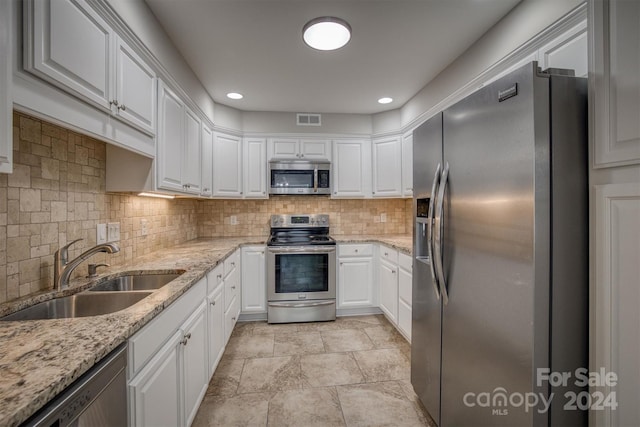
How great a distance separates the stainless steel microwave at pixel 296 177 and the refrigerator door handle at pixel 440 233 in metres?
2.03

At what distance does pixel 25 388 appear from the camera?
22.7 inches

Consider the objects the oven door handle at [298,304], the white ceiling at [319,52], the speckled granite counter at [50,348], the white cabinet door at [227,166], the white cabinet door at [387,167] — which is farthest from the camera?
the white cabinet door at [387,167]

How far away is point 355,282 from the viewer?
125 inches

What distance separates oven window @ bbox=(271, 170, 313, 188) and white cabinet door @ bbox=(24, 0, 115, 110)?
2065 millimetres

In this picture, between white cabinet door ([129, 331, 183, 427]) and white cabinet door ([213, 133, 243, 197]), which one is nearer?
white cabinet door ([129, 331, 183, 427])

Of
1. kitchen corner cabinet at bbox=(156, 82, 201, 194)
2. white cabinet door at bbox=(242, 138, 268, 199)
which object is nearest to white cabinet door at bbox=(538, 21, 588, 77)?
kitchen corner cabinet at bbox=(156, 82, 201, 194)

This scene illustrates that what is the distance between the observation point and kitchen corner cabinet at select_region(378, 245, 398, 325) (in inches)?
107

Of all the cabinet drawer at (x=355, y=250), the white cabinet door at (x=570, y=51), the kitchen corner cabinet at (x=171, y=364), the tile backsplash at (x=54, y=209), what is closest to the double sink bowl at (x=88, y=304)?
the tile backsplash at (x=54, y=209)

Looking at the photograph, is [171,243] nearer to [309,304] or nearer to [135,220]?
[135,220]

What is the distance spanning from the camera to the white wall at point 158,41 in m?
1.42

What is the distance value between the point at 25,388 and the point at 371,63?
2.55 m

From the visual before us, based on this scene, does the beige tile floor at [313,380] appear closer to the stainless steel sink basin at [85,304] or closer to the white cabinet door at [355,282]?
the white cabinet door at [355,282]

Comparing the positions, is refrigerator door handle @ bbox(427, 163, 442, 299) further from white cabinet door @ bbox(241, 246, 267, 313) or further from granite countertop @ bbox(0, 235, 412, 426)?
white cabinet door @ bbox(241, 246, 267, 313)

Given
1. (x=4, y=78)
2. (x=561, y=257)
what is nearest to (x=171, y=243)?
(x=4, y=78)
